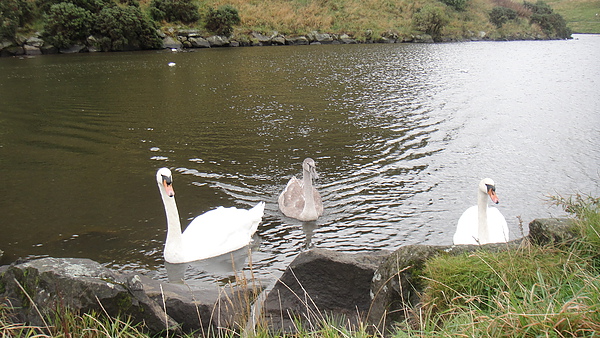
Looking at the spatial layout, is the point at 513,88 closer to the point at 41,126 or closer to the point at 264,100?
the point at 264,100

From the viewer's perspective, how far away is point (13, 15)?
35906mm

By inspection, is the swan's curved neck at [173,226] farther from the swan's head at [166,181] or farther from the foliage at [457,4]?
the foliage at [457,4]

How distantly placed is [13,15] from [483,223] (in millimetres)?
39800

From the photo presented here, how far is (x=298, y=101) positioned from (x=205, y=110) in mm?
3693

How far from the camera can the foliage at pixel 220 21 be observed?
43.8 meters

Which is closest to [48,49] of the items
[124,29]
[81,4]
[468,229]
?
[81,4]

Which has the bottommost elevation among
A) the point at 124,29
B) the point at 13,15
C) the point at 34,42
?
the point at 34,42

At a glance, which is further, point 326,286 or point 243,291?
point 326,286

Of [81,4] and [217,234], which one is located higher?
[81,4]

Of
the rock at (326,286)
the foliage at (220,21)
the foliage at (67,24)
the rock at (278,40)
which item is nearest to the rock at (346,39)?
the rock at (278,40)

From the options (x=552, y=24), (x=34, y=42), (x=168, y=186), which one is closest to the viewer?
(x=168, y=186)

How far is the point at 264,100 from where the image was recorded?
1898cm

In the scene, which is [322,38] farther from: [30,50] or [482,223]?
[482,223]

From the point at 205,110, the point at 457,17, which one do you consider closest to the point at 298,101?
the point at 205,110
